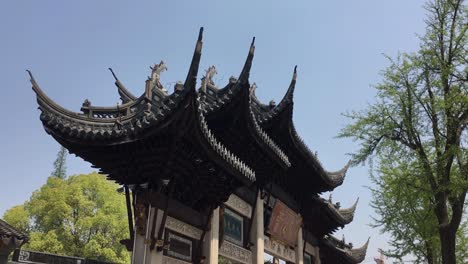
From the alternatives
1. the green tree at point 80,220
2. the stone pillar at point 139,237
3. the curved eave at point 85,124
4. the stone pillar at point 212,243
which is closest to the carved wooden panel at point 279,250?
the stone pillar at point 212,243

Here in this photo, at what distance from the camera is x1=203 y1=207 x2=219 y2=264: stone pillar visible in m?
9.77

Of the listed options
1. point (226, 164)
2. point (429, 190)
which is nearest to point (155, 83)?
point (226, 164)

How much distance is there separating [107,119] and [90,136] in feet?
2.65

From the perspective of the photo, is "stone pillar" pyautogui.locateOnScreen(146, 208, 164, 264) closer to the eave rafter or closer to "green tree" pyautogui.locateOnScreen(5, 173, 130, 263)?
the eave rafter

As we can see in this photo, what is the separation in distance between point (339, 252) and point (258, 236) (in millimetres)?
8534

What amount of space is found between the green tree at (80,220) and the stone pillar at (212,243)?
1731 cm

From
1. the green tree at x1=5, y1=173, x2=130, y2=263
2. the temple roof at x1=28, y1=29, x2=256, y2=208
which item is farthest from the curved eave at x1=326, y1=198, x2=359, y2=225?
the green tree at x1=5, y1=173, x2=130, y2=263

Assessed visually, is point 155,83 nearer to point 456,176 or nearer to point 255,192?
point 255,192

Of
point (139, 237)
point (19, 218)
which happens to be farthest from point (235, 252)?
point (19, 218)

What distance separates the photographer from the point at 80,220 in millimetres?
26781

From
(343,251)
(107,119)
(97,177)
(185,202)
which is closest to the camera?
(107,119)

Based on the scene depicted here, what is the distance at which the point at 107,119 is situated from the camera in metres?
8.55

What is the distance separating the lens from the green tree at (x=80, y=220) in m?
25.9

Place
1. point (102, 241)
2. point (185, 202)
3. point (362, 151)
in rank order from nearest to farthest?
point (185, 202) → point (362, 151) → point (102, 241)
